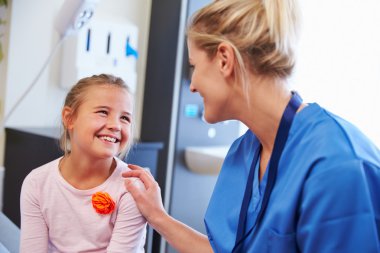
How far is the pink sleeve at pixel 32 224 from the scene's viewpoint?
1.02 meters

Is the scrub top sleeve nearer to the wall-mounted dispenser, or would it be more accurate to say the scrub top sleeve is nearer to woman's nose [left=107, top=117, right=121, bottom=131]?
woman's nose [left=107, top=117, right=121, bottom=131]

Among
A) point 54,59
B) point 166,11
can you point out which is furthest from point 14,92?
point 166,11

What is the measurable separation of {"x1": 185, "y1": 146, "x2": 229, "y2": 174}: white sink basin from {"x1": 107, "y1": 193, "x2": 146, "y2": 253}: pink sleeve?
0.96 metres

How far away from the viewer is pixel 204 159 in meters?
2.10

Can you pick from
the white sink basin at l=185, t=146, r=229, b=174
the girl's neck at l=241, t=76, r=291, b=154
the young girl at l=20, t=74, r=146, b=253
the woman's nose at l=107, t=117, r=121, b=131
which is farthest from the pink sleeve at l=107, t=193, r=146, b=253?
the white sink basin at l=185, t=146, r=229, b=174

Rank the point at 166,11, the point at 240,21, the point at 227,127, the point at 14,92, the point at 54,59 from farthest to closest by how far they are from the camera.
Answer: the point at 227,127 → the point at 166,11 → the point at 54,59 → the point at 14,92 → the point at 240,21

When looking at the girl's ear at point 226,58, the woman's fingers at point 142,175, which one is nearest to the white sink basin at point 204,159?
the woman's fingers at point 142,175

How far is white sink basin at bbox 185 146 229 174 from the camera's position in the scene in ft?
6.71

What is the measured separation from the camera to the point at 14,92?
1793mm

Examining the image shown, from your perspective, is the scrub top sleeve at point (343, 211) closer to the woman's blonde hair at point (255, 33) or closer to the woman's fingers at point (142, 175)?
the woman's blonde hair at point (255, 33)

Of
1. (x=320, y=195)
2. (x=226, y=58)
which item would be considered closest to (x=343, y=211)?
(x=320, y=195)

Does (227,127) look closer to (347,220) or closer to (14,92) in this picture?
(14,92)

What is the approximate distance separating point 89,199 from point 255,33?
55 cm

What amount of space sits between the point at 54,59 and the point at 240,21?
4.26 ft
